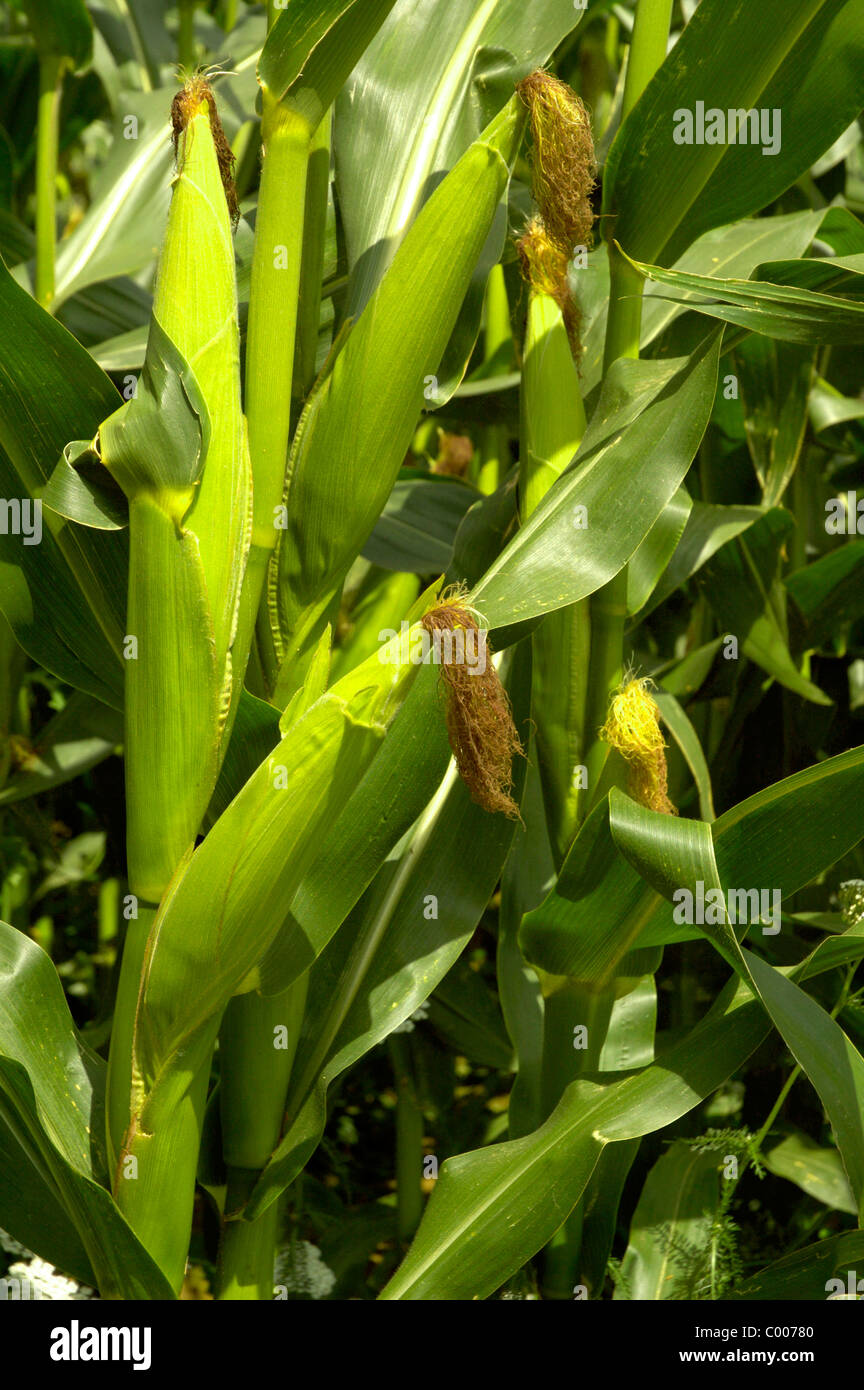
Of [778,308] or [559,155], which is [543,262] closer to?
[559,155]

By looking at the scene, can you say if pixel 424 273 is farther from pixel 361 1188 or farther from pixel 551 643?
pixel 361 1188

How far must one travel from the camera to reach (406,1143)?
1655mm

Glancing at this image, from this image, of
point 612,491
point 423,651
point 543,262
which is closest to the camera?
point 423,651

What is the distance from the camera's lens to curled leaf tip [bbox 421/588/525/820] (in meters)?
0.82

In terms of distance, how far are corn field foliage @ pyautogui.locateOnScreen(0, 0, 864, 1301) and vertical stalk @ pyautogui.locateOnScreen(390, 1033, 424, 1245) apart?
431mm

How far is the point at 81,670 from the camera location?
107cm

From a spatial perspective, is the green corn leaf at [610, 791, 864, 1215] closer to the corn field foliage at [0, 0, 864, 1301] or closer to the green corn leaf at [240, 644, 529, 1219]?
the corn field foliage at [0, 0, 864, 1301]

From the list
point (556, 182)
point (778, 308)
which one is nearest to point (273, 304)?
point (556, 182)

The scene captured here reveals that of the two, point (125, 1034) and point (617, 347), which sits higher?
point (617, 347)

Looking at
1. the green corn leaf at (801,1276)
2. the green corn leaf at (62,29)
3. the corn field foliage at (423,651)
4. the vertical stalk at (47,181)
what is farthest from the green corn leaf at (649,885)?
the green corn leaf at (62,29)

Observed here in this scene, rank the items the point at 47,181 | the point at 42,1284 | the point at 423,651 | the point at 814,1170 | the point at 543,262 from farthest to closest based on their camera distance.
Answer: the point at 47,181 < the point at 814,1170 < the point at 42,1284 < the point at 543,262 < the point at 423,651

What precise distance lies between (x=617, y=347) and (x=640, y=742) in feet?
1.23
